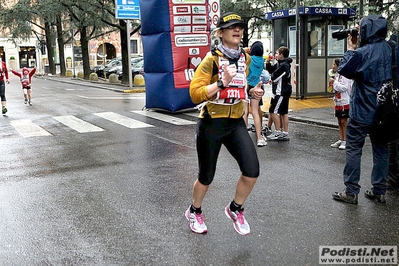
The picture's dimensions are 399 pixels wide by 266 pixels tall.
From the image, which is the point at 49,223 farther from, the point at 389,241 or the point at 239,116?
the point at 389,241

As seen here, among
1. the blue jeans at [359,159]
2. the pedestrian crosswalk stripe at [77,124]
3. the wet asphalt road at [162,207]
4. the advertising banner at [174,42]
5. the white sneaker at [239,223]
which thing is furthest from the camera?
the advertising banner at [174,42]

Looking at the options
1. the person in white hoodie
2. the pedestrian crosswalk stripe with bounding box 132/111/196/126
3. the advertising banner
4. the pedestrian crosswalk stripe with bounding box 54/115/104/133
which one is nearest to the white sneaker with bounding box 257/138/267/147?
the person in white hoodie

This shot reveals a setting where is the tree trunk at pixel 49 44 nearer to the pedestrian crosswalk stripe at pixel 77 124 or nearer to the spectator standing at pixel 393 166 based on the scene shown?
the pedestrian crosswalk stripe at pixel 77 124

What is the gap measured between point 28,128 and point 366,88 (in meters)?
8.50

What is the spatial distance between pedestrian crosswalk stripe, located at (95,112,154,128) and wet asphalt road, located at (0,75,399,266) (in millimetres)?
2221

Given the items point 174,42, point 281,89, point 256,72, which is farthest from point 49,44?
point 256,72

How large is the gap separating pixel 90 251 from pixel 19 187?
2595mm

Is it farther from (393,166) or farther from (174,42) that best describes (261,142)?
(174,42)

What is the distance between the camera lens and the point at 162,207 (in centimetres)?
516

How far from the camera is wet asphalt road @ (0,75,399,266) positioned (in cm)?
398

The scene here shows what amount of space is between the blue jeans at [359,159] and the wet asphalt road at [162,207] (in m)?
0.21

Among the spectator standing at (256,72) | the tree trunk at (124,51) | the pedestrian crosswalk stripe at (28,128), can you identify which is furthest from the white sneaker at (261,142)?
the tree trunk at (124,51)

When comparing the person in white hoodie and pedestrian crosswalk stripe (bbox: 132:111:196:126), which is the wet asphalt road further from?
pedestrian crosswalk stripe (bbox: 132:111:196:126)

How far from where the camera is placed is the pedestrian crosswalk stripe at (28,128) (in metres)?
10.4
